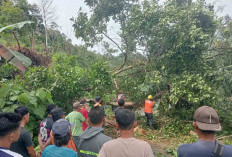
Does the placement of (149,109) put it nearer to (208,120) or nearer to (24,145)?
(24,145)

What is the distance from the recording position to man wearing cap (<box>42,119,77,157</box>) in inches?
91.8

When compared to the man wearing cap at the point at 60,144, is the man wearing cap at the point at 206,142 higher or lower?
higher

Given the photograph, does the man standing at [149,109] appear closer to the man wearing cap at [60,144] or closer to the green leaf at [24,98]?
the green leaf at [24,98]

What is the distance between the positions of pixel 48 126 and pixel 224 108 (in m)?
7.50

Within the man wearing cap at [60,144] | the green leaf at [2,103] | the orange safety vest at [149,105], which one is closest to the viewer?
the man wearing cap at [60,144]

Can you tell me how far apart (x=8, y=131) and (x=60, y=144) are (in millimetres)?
605

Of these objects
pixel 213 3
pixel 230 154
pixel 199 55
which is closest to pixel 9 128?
pixel 230 154

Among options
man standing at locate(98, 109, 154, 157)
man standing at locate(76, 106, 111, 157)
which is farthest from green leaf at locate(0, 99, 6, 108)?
man standing at locate(98, 109, 154, 157)

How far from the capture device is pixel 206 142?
1.90 metres

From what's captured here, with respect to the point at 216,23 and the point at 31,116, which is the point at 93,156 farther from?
the point at 216,23

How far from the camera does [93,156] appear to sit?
7.83 ft

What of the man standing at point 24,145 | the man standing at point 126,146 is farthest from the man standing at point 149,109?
the man standing at point 126,146

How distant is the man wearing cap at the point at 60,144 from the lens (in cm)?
233

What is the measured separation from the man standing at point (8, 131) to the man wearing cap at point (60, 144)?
44cm
